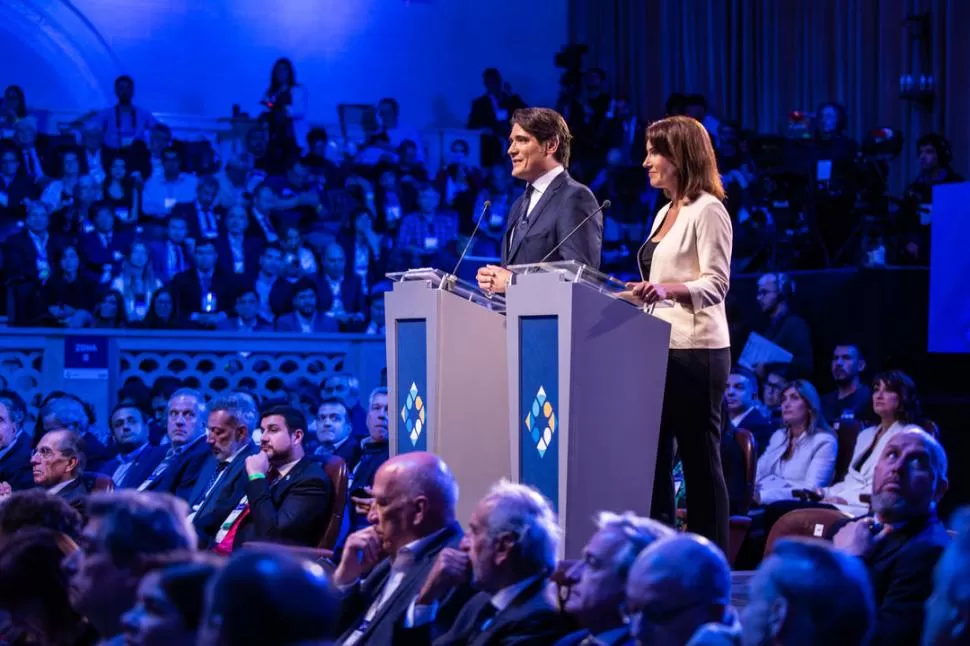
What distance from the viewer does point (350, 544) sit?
375 centimetres

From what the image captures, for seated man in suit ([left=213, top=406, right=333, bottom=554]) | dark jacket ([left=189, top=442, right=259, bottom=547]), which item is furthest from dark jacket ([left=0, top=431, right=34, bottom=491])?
seated man in suit ([left=213, top=406, right=333, bottom=554])

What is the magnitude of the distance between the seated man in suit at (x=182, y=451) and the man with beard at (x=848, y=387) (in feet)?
10.7

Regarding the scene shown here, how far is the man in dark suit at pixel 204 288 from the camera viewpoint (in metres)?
10.2

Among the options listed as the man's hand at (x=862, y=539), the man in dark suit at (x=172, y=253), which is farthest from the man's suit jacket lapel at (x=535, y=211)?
the man in dark suit at (x=172, y=253)

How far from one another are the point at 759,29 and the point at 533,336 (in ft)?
34.7

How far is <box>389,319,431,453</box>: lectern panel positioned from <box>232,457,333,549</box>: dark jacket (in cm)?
88

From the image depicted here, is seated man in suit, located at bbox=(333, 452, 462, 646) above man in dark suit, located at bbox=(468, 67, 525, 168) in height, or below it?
below

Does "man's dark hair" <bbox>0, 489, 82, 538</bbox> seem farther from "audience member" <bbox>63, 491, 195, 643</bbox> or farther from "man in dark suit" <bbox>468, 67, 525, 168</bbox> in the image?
"man in dark suit" <bbox>468, 67, 525, 168</bbox>

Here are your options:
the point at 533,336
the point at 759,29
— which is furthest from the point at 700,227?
Answer: the point at 759,29

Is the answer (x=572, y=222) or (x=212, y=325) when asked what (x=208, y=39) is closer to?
(x=212, y=325)

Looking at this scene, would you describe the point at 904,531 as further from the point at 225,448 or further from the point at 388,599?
the point at 225,448

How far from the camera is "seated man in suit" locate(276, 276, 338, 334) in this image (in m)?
10.0

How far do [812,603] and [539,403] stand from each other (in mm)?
1541

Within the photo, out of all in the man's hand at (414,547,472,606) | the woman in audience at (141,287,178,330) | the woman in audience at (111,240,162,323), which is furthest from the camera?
the woman in audience at (111,240,162,323)
